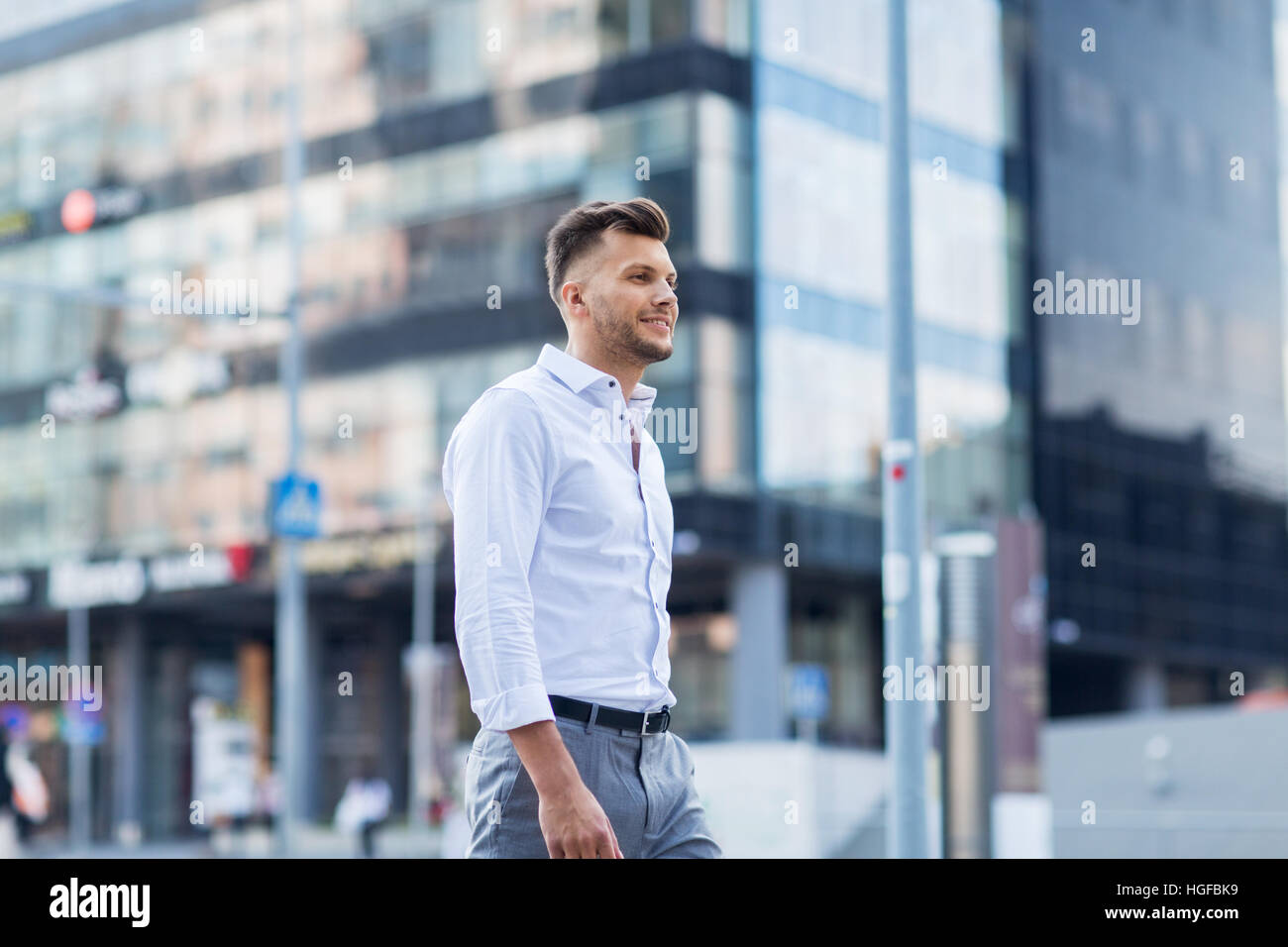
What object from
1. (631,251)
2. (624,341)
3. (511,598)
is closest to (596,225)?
(631,251)

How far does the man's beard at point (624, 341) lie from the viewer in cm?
300

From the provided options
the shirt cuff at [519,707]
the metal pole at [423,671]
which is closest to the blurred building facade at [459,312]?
the metal pole at [423,671]

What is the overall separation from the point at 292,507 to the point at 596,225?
14.4 meters

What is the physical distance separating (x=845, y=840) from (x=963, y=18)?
1088 inches

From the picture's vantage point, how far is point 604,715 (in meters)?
2.85

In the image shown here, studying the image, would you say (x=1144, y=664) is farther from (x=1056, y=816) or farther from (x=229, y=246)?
(x=1056, y=816)

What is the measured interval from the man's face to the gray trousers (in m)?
0.64

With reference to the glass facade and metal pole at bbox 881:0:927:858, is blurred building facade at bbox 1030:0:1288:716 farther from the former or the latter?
metal pole at bbox 881:0:927:858

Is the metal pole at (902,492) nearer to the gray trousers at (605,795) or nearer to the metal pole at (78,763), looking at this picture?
the gray trousers at (605,795)

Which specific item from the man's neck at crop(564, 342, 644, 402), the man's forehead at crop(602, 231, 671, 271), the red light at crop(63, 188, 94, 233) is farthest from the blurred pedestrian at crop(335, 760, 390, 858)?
the man's forehead at crop(602, 231, 671, 271)

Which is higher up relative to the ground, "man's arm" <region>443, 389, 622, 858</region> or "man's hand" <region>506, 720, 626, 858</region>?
"man's arm" <region>443, 389, 622, 858</region>

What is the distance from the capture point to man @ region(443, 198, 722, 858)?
2.67m

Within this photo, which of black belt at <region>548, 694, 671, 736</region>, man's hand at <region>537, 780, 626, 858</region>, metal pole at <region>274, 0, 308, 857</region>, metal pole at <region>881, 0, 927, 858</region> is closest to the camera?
man's hand at <region>537, 780, 626, 858</region>
